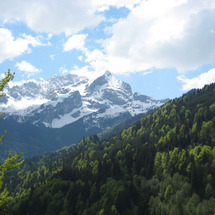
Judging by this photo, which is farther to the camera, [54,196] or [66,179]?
[66,179]

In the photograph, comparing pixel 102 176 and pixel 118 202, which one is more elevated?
pixel 102 176

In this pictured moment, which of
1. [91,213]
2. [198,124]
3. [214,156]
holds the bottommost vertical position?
[91,213]

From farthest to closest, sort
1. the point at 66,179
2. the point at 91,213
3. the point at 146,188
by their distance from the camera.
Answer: the point at 66,179, the point at 146,188, the point at 91,213

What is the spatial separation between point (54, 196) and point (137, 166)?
132 feet

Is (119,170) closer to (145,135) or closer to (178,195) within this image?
(178,195)

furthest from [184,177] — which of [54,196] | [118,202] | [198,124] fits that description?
[198,124]

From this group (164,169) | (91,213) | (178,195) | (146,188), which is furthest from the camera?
(164,169)

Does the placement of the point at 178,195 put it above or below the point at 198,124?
below

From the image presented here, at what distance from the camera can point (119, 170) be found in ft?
392

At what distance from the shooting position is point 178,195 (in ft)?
263

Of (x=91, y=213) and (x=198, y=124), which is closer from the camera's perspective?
(x=91, y=213)

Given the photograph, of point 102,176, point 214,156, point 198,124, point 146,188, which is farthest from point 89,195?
point 198,124

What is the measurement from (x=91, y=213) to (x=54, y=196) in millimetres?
23133

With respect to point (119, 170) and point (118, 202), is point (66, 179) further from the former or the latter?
point (118, 202)
